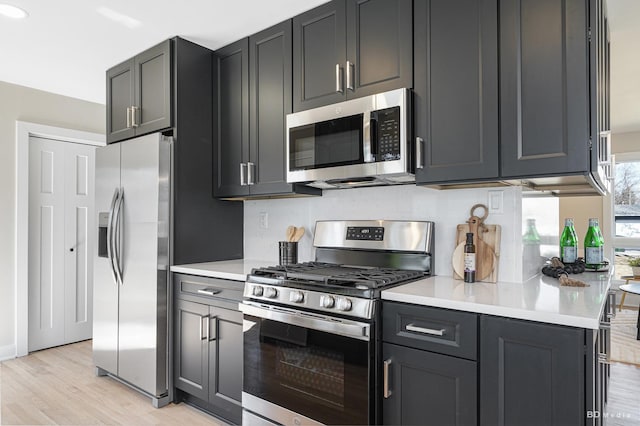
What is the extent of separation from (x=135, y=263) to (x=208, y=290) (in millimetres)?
649

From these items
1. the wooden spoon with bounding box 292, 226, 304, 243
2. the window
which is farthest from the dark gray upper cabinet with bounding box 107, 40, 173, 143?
the window

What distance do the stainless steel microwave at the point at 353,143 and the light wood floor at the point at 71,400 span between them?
161 centimetres

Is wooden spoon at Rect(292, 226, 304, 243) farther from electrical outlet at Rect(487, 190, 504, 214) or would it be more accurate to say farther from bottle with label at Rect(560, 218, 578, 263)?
bottle with label at Rect(560, 218, 578, 263)

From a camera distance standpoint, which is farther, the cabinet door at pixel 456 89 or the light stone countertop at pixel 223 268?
the light stone countertop at pixel 223 268

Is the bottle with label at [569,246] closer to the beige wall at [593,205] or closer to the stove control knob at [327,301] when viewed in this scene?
the stove control knob at [327,301]

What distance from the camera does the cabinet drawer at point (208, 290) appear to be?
7.66 feet

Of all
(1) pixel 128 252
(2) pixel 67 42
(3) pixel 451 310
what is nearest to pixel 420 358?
(3) pixel 451 310

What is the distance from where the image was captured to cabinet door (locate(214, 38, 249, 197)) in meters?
2.75

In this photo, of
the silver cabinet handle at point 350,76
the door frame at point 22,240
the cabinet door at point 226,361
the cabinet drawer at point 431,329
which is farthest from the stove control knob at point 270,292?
the door frame at point 22,240

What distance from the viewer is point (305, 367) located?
1945 mm

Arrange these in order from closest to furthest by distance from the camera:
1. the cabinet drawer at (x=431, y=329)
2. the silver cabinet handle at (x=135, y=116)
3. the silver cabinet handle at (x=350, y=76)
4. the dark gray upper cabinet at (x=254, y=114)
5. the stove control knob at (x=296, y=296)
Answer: the cabinet drawer at (x=431, y=329) < the stove control knob at (x=296, y=296) < the silver cabinet handle at (x=350, y=76) < the dark gray upper cabinet at (x=254, y=114) < the silver cabinet handle at (x=135, y=116)

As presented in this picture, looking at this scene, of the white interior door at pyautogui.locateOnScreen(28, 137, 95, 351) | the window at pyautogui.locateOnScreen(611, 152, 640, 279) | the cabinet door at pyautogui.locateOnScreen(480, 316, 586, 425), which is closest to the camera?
the cabinet door at pyautogui.locateOnScreen(480, 316, 586, 425)

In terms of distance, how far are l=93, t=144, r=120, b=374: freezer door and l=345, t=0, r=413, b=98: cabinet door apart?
1824 millimetres

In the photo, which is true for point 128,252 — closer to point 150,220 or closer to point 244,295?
point 150,220
